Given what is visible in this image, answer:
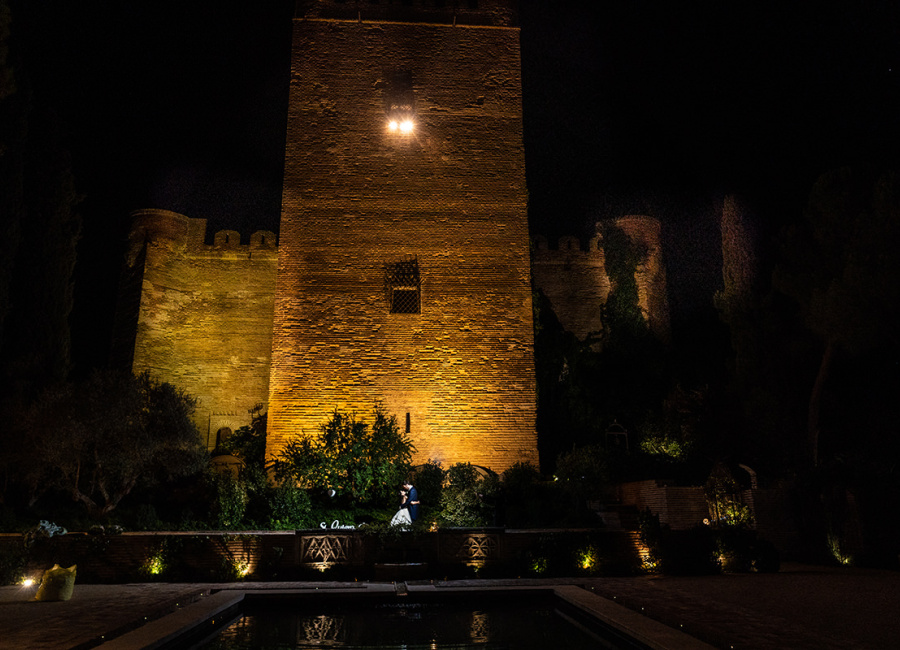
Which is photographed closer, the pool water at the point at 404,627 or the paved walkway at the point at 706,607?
the paved walkway at the point at 706,607

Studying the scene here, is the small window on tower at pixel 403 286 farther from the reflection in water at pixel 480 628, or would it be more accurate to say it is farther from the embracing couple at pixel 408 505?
the reflection in water at pixel 480 628

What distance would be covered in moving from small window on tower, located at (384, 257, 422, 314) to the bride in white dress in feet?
13.3

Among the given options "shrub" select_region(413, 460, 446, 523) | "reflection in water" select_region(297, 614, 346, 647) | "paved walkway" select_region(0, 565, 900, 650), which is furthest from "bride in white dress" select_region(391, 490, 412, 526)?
"reflection in water" select_region(297, 614, 346, 647)

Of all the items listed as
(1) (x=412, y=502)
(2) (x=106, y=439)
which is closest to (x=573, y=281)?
(1) (x=412, y=502)

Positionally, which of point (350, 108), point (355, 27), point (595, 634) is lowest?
point (595, 634)

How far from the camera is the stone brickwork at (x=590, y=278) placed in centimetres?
1888

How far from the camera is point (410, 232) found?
1279 cm

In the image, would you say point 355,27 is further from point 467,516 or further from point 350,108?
point 467,516

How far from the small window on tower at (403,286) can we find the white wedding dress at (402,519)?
437 centimetres

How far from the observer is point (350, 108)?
13.4 meters

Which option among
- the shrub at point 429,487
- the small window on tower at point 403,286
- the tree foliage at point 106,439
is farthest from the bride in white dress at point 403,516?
the tree foliage at point 106,439

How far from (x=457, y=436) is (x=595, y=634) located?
275 inches

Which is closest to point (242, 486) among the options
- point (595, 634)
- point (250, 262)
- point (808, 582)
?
point (595, 634)

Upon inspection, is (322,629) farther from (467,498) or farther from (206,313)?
(206,313)
